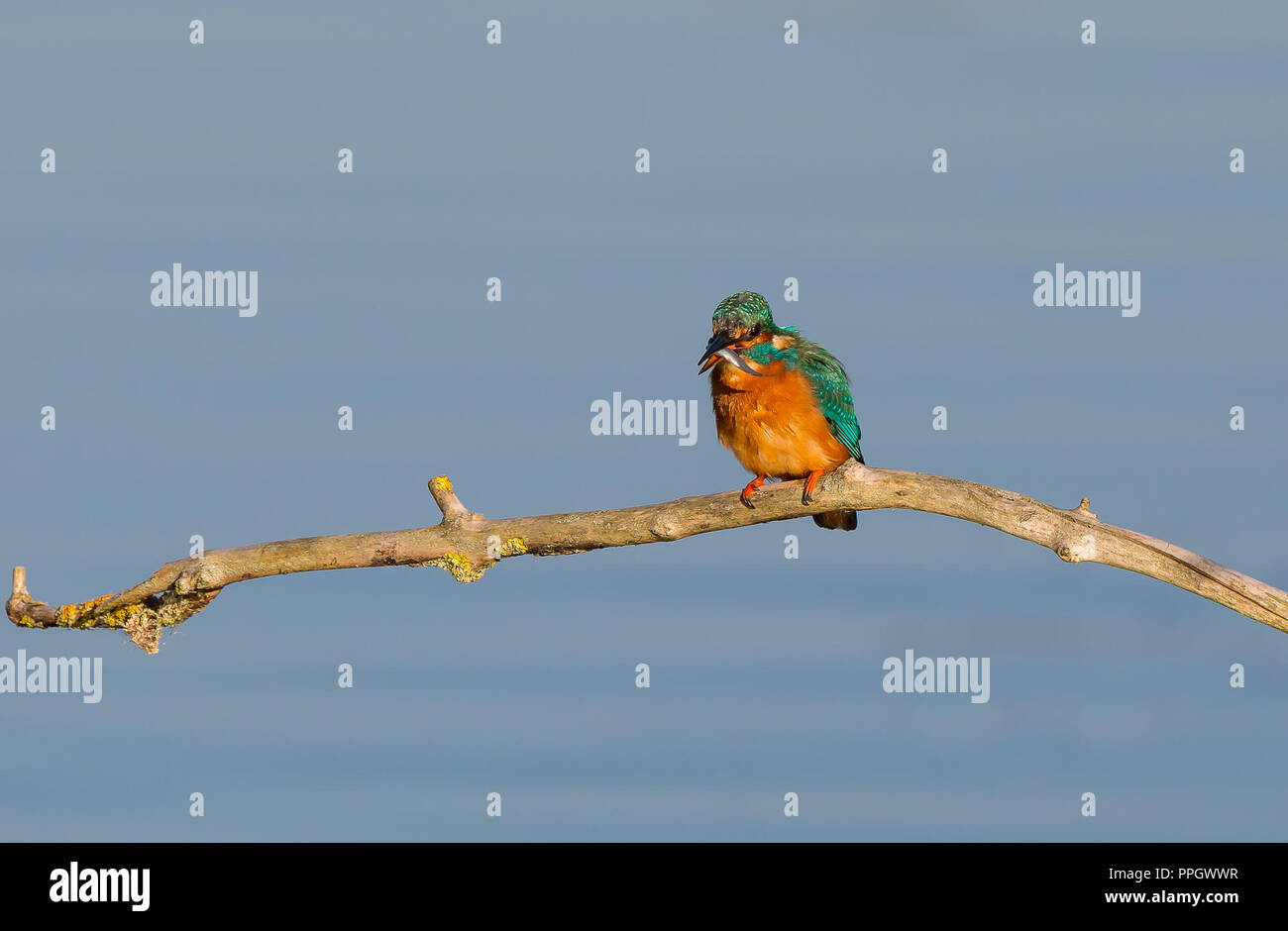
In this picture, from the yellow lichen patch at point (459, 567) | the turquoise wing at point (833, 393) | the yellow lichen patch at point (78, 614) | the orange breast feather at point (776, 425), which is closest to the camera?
the yellow lichen patch at point (459, 567)

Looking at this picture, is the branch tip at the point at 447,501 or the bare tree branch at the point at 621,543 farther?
the branch tip at the point at 447,501

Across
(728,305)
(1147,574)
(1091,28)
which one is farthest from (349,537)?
(1091,28)

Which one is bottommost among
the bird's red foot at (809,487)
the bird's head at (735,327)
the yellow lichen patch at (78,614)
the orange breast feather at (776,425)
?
the yellow lichen patch at (78,614)

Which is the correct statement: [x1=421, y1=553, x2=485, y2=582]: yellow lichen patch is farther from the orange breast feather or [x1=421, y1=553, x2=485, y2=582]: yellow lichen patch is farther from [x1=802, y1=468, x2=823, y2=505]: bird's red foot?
[x1=802, y1=468, x2=823, y2=505]: bird's red foot

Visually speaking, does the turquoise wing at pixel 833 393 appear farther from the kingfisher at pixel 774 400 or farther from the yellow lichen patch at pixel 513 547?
the yellow lichen patch at pixel 513 547

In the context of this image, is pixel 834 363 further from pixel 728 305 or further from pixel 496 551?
pixel 496 551

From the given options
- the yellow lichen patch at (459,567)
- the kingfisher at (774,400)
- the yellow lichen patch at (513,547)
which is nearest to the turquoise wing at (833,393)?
the kingfisher at (774,400)

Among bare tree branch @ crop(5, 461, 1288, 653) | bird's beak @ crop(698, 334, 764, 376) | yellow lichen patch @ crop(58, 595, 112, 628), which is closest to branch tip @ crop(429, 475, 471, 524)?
bare tree branch @ crop(5, 461, 1288, 653)
